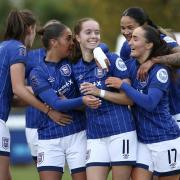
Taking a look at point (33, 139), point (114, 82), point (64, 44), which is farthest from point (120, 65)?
point (33, 139)

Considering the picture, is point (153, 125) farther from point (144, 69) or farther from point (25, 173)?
point (25, 173)

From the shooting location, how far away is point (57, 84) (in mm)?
9055

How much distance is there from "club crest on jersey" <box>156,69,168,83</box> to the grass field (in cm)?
701

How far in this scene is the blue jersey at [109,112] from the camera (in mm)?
8781

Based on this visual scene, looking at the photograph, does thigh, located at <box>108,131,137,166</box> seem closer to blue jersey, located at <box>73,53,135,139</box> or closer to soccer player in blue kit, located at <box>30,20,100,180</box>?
blue jersey, located at <box>73,53,135,139</box>

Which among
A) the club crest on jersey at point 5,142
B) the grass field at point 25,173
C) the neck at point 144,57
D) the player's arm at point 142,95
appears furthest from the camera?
the grass field at point 25,173

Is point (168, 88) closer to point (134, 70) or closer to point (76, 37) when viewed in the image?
point (134, 70)

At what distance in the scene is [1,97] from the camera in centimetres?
916

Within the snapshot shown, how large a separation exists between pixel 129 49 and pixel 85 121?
0.95 m

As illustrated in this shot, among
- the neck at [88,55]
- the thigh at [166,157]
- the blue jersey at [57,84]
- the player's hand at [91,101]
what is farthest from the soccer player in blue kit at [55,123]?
the thigh at [166,157]

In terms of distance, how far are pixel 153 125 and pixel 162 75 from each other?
54cm

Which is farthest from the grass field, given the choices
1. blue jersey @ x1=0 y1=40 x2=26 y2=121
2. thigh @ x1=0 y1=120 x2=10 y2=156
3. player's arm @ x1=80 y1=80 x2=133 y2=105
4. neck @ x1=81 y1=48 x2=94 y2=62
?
player's arm @ x1=80 y1=80 x2=133 y2=105

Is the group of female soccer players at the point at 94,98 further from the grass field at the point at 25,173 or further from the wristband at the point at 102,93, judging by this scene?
the grass field at the point at 25,173

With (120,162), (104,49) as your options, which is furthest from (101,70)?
(120,162)
